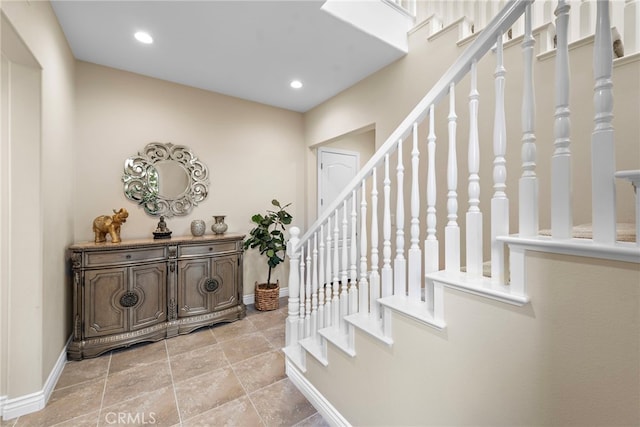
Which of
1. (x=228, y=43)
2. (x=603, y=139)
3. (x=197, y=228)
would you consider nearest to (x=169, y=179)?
(x=197, y=228)

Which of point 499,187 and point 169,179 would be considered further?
point 169,179

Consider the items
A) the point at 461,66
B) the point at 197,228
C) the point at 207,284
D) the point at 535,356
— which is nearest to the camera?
the point at 535,356

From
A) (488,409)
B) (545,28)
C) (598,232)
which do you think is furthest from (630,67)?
(488,409)

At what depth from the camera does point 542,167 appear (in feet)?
5.68

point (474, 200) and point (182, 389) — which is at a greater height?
point (474, 200)

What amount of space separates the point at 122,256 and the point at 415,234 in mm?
2515

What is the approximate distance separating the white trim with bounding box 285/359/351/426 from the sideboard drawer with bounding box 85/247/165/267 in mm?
1605

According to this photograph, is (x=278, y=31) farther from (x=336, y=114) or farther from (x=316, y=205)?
(x=316, y=205)

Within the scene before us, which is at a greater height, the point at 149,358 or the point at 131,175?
the point at 131,175

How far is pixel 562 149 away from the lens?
739 mm

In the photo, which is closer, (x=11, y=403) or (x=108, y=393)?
(x=11, y=403)

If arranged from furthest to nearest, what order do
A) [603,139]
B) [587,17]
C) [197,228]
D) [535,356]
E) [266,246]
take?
[266,246], [197,228], [587,17], [535,356], [603,139]

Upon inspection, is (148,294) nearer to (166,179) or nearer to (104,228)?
(104,228)

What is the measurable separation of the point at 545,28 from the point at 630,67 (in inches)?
21.2
